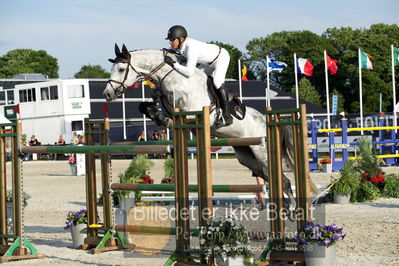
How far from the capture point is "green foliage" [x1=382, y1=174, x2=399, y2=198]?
35.4ft

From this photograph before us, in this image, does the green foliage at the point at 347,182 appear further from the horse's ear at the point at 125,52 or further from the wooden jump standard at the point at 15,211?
the wooden jump standard at the point at 15,211

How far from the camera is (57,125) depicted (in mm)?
37750

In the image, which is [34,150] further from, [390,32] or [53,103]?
[390,32]

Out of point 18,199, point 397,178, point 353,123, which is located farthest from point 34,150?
point 353,123

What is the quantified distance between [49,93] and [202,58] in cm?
3288

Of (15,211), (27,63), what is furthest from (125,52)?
(27,63)

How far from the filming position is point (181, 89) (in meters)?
7.00

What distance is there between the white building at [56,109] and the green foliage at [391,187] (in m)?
27.0

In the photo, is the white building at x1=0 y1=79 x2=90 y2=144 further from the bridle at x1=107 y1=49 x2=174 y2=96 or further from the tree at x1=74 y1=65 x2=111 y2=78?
the tree at x1=74 y1=65 x2=111 y2=78

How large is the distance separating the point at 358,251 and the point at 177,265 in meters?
1.72

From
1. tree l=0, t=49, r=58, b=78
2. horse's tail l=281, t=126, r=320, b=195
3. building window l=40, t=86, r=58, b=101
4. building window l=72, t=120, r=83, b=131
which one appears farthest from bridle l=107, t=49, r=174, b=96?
tree l=0, t=49, r=58, b=78

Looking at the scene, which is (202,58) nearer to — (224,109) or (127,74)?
(224,109)

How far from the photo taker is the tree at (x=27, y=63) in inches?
3273

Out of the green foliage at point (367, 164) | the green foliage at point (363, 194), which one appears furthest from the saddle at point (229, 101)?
the green foliage at point (367, 164)
